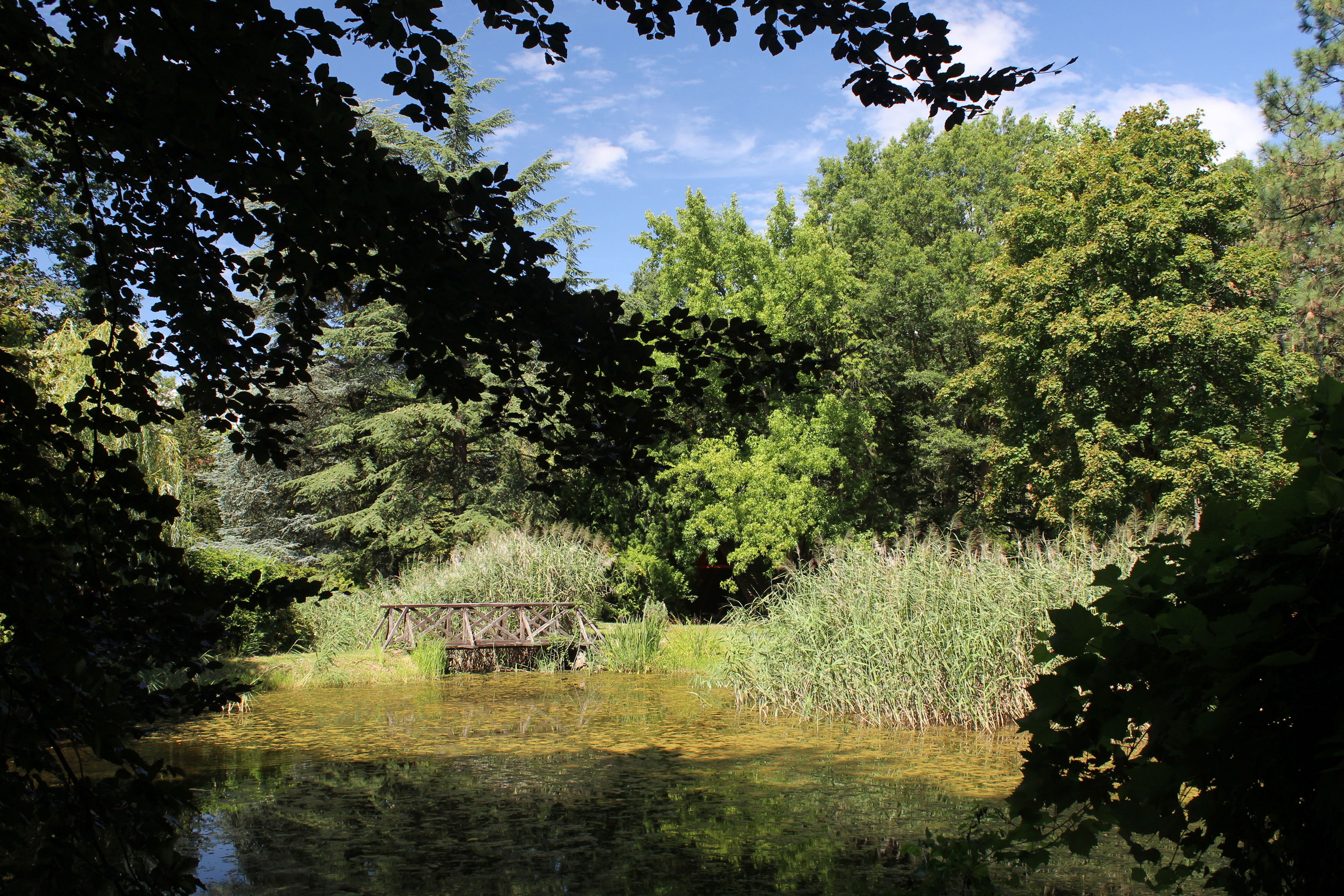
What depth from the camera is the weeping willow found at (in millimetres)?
11602

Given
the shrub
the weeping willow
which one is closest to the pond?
the shrub

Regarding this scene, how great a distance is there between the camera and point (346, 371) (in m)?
24.5

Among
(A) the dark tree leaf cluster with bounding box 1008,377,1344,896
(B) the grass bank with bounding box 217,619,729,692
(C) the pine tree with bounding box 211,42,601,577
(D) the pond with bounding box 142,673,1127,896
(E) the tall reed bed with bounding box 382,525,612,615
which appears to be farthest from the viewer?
(C) the pine tree with bounding box 211,42,601,577

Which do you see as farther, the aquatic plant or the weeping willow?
the aquatic plant

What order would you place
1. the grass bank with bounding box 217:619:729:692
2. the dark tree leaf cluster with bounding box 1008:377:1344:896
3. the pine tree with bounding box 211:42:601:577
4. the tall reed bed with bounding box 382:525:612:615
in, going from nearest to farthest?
the dark tree leaf cluster with bounding box 1008:377:1344:896 < the grass bank with bounding box 217:619:729:692 < the tall reed bed with bounding box 382:525:612:615 < the pine tree with bounding box 211:42:601:577

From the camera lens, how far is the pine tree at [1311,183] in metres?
18.2

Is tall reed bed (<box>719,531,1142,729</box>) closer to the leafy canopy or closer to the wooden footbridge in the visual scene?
the wooden footbridge

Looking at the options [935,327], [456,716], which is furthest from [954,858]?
[935,327]

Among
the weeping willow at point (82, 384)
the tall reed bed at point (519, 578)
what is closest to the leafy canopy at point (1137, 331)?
the tall reed bed at point (519, 578)

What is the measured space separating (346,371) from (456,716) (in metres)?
16.5

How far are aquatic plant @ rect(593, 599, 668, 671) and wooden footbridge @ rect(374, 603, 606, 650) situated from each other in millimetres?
238

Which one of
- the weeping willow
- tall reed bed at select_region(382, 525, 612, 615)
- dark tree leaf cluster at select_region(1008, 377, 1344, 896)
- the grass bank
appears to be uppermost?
the weeping willow

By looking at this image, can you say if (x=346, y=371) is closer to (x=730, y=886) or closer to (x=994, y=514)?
(x=994, y=514)

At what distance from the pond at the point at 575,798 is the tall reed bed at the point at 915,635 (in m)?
0.41
